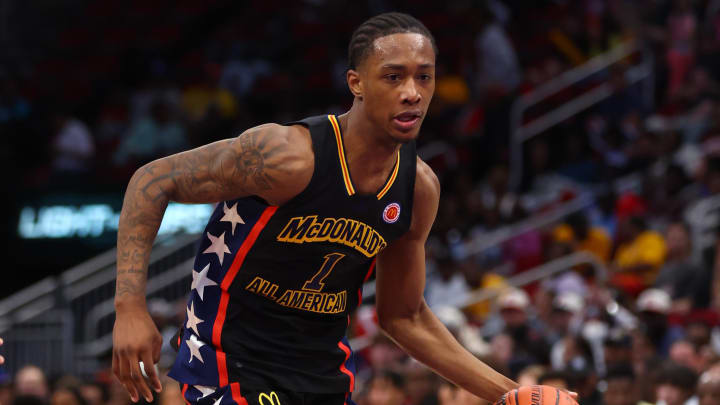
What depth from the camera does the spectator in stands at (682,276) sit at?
9.10 meters

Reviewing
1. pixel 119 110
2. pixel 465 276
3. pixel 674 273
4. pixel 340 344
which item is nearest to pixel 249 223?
pixel 340 344

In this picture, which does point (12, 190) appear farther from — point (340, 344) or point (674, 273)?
point (340, 344)

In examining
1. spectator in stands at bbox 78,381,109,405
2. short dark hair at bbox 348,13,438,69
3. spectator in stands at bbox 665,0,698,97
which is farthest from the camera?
spectator in stands at bbox 665,0,698,97

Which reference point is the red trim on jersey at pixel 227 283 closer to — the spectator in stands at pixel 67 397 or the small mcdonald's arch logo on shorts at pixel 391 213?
the small mcdonald's arch logo on shorts at pixel 391 213

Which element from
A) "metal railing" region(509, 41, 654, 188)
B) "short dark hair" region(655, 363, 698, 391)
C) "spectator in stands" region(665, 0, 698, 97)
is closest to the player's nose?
"short dark hair" region(655, 363, 698, 391)

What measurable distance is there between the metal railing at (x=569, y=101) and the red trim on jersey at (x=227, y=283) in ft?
31.1

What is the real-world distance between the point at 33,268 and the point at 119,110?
310 cm

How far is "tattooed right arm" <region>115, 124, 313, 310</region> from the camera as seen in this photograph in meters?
3.61

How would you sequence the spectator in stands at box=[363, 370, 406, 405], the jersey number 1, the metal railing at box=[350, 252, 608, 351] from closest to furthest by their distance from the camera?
the jersey number 1 < the spectator in stands at box=[363, 370, 406, 405] < the metal railing at box=[350, 252, 608, 351]

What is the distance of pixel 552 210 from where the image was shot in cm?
1211

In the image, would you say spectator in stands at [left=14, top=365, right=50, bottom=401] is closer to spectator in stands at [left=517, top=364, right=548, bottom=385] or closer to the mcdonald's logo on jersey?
spectator in stands at [left=517, top=364, right=548, bottom=385]

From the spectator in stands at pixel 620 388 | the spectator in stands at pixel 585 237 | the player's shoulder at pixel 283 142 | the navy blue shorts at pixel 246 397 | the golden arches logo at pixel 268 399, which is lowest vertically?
the golden arches logo at pixel 268 399

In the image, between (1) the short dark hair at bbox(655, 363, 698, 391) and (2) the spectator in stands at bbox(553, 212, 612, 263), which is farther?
(2) the spectator in stands at bbox(553, 212, 612, 263)

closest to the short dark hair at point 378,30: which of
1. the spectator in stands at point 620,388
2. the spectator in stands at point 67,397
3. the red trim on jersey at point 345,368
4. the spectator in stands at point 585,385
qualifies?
the red trim on jersey at point 345,368
